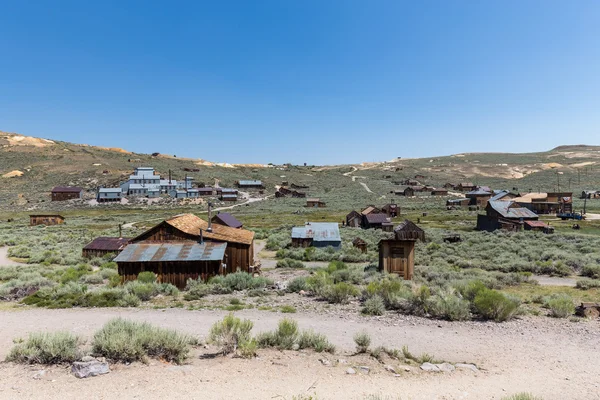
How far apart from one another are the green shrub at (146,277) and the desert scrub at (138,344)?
914 cm

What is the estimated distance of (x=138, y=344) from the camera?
338 inches

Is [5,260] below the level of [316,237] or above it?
below

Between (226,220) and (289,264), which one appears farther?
(226,220)

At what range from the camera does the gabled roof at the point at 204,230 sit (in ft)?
68.8

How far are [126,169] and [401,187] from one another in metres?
90.9

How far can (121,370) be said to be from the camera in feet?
26.3

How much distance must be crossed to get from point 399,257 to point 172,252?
13387mm

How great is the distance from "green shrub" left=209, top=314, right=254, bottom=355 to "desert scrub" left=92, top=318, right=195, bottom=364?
777 millimetres

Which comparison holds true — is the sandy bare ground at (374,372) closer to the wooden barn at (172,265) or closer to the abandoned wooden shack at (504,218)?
the wooden barn at (172,265)

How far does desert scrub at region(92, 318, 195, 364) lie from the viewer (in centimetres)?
843

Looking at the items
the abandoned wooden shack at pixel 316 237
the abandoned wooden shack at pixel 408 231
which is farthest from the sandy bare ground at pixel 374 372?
the abandoned wooden shack at pixel 316 237

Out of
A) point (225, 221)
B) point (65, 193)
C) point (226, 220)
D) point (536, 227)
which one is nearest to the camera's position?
point (225, 221)

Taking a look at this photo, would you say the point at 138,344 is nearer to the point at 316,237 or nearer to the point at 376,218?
the point at 316,237

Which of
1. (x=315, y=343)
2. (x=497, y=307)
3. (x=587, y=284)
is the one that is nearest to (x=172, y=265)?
(x=315, y=343)
